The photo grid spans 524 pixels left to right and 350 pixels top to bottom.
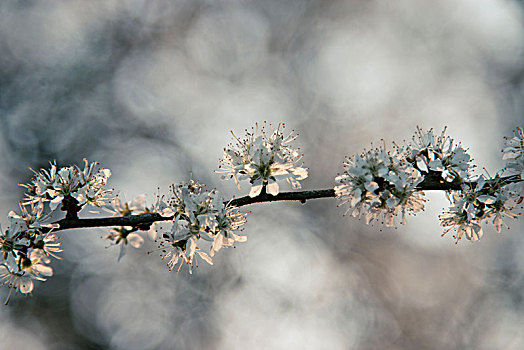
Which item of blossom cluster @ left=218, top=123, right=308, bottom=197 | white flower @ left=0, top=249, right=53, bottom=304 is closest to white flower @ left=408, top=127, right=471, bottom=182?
blossom cluster @ left=218, top=123, right=308, bottom=197

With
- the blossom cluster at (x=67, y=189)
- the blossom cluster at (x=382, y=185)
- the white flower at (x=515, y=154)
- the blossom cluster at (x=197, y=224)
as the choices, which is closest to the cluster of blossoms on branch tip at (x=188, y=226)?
the blossom cluster at (x=197, y=224)

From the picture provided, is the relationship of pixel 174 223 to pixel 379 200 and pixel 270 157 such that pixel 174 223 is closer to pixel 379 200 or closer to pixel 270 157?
pixel 270 157

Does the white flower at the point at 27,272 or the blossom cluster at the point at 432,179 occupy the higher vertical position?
the blossom cluster at the point at 432,179

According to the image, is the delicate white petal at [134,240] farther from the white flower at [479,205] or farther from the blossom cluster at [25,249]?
the white flower at [479,205]

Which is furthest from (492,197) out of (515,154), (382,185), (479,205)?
(382,185)

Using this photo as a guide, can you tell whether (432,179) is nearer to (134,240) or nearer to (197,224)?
(197,224)

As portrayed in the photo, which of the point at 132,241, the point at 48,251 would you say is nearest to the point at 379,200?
the point at 132,241
